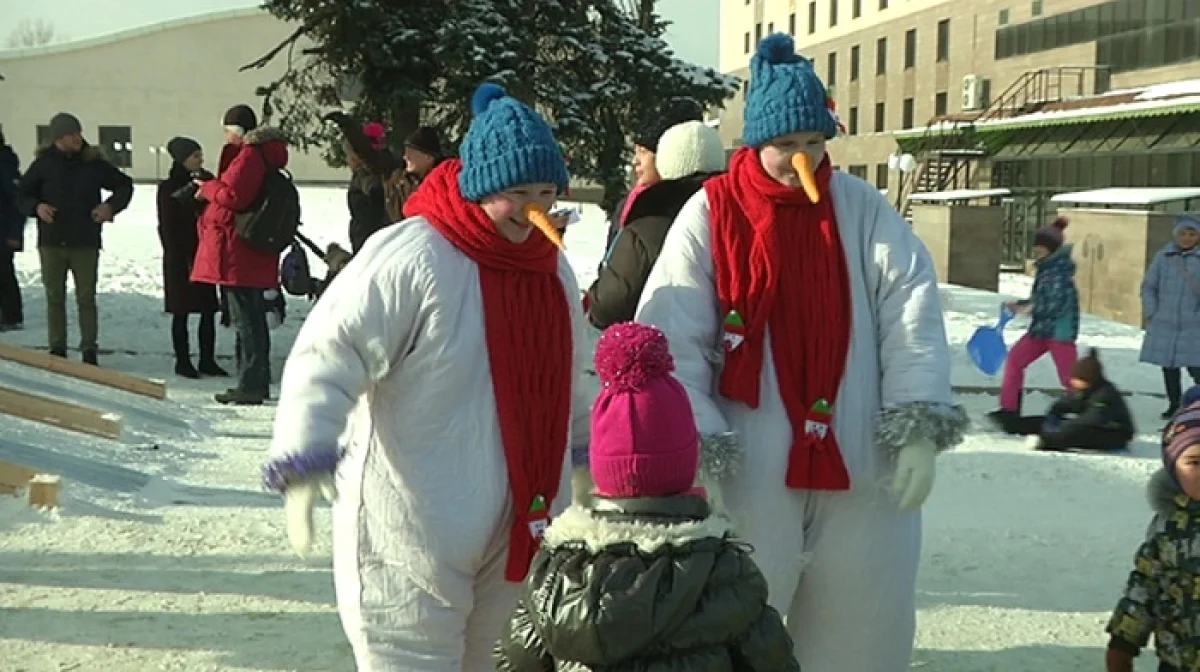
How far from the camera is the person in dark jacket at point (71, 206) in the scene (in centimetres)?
1032

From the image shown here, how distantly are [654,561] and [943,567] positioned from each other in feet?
13.7

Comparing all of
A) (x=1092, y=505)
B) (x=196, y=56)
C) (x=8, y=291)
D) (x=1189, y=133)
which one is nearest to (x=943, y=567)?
(x=1092, y=505)

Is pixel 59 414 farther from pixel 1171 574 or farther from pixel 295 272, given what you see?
pixel 1171 574

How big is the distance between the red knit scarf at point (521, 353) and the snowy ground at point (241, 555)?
4.99 feet

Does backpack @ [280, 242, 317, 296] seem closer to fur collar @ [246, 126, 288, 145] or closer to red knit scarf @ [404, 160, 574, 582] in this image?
fur collar @ [246, 126, 288, 145]

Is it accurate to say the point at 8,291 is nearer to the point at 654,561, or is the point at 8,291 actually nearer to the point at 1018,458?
the point at 1018,458

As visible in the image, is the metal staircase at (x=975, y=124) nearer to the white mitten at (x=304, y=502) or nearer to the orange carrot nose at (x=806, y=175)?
the orange carrot nose at (x=806, y=175)

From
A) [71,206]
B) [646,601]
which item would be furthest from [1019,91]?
[646,601]

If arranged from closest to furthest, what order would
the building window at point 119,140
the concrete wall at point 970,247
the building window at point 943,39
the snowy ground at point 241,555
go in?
the snowy ground at point 241,555 < the concrete wall at point 970,247 < the building window at point 943,39 < the building window at point 119,140

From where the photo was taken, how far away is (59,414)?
7711 mm

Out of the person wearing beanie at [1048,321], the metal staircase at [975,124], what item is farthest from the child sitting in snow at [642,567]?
the metal staircase at [975,124]

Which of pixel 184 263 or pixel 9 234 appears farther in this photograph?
pixel 9 234

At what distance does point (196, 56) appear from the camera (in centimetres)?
6241

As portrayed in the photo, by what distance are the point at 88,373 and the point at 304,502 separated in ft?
21.8
